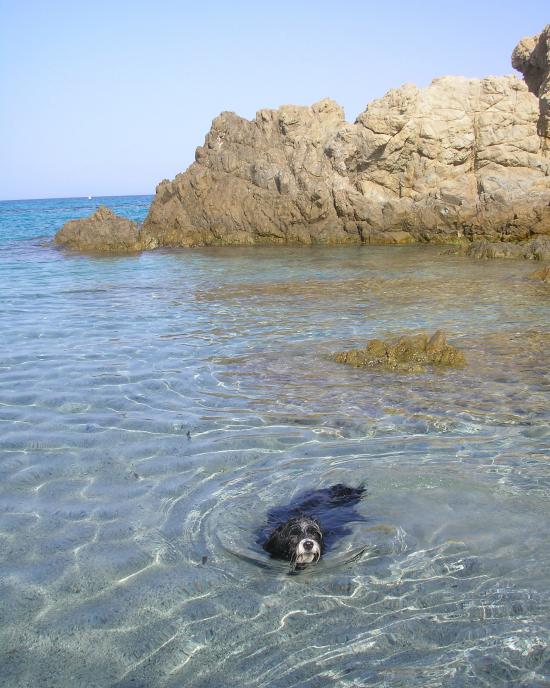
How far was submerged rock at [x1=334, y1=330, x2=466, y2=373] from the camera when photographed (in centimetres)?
983

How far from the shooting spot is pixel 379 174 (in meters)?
28.0

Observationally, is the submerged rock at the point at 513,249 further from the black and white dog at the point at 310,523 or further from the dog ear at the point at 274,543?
the dog ear at the point at 274,543

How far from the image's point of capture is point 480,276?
62.4ft

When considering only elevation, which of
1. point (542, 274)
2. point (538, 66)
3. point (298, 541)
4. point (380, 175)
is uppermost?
point (538, 66)

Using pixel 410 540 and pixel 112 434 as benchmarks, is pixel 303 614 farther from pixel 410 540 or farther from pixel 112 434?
pixel 112 434

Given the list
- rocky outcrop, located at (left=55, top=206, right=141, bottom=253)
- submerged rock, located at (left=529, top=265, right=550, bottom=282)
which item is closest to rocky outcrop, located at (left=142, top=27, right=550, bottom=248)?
rocky outcrop, located at (left=55, top=206, right=141, bottom=253)

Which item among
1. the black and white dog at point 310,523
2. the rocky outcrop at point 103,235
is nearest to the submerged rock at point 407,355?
the black and white dog at point 310,523

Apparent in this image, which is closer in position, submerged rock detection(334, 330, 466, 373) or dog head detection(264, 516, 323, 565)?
dog head detection(264, 516, 323, 565)

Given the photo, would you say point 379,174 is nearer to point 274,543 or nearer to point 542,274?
point 542,274

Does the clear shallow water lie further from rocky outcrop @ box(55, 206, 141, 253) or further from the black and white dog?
rocky outcrop @ box(55, 206, 141, 253)

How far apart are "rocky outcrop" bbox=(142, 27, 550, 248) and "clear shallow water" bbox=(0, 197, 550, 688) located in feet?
48.2

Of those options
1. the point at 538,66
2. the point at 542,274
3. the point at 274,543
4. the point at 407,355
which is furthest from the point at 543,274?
the point at 538,66

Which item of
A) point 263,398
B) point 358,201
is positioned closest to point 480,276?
point 358,201

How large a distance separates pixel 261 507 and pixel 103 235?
87.8 feet
